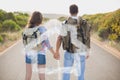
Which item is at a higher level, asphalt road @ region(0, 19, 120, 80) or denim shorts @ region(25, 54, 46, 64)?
denim shorts @ region(25, 54, 46, 64)

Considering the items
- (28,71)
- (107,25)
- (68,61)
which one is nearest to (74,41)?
(68,61)

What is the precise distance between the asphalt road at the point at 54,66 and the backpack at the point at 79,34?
708 mm

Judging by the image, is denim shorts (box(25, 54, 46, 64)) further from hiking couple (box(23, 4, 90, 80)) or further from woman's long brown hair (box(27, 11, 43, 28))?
woman's long brown hair (box(27, 11, 43, 28))

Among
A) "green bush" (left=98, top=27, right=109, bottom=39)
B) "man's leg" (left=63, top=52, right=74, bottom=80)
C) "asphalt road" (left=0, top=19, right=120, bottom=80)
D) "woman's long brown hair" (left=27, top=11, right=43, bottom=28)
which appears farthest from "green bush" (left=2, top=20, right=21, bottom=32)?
"man's leg" (left=63, top=52, right=74, bottom=80)

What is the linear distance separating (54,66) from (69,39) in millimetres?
1448

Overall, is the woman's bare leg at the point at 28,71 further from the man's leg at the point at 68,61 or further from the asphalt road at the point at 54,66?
the asphalt road at the point at 54,66

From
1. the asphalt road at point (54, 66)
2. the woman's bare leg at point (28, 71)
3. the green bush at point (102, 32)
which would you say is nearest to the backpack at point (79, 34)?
the woman's bare leg at point (28, 71)

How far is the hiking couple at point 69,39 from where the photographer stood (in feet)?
18.7

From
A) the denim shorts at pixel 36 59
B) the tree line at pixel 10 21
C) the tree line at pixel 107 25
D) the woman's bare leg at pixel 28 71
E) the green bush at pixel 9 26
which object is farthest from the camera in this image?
the tree line at pixel 107 25

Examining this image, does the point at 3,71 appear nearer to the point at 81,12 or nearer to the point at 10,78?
the point at 10,78

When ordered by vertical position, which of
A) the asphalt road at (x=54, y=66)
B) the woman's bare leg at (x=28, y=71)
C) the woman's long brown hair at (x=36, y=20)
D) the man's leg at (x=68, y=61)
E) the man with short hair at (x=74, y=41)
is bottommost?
the asphalt road at (x=54, y=66)

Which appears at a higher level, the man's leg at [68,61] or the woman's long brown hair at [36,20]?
the woman's long brown hair at [36,20]

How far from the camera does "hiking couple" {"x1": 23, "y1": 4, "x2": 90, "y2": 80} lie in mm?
5703

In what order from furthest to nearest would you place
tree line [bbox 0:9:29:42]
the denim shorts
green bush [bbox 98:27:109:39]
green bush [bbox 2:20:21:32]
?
1. green bush [bbox 98:27:109:39]
2. green bush [bbox 2:20:21:32]
3. tree line [bbox 0:9:29:42]
4. the denim shorts
